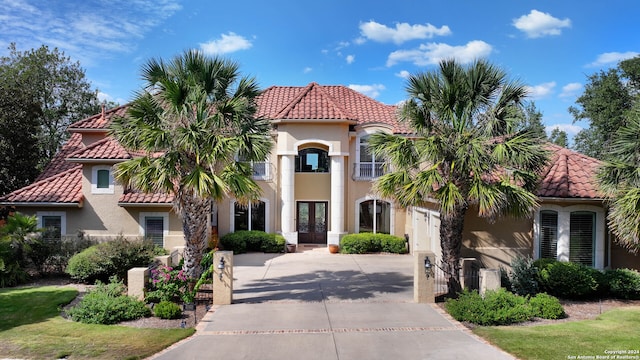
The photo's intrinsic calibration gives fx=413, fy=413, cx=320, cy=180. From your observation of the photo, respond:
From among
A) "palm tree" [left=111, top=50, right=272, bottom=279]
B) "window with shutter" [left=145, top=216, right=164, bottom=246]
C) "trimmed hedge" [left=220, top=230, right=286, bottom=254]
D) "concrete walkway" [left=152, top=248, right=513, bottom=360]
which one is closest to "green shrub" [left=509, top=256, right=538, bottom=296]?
"concrete walkway" [left=152, top=248, right=513, bottom=360]

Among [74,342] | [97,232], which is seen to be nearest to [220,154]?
[74,342]

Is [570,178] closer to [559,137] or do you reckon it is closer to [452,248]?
[452,248]

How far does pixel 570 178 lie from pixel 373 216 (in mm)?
10825

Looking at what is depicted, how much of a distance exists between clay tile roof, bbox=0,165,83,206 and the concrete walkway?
26.0 ft

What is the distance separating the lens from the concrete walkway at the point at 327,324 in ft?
29.1

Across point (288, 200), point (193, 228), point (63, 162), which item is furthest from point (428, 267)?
point (63, 162)

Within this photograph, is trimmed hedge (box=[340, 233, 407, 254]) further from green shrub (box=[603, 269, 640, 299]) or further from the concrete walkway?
green shrub (box=[603, 269, 640, 299])

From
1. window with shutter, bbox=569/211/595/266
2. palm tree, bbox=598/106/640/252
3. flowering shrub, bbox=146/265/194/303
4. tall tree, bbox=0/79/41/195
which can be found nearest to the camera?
palm tree, bbox=598/106/640/252

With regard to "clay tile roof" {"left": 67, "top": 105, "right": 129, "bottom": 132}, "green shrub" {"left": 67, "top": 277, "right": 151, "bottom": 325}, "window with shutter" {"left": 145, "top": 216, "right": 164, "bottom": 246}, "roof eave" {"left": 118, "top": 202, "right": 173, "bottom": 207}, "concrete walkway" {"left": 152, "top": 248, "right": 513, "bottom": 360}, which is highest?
"clay tile roof" {"left": 67, "top": 105, "right": 129, "bottom": 132}

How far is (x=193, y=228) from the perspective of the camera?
12.7 metres

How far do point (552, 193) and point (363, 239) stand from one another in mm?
9887

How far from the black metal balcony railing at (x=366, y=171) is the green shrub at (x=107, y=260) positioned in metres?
12.3

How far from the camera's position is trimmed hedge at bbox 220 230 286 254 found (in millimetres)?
21672

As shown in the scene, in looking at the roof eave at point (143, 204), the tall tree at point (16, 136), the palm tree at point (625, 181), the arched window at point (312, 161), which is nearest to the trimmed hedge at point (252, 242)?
the arched window at point (312, 161)
